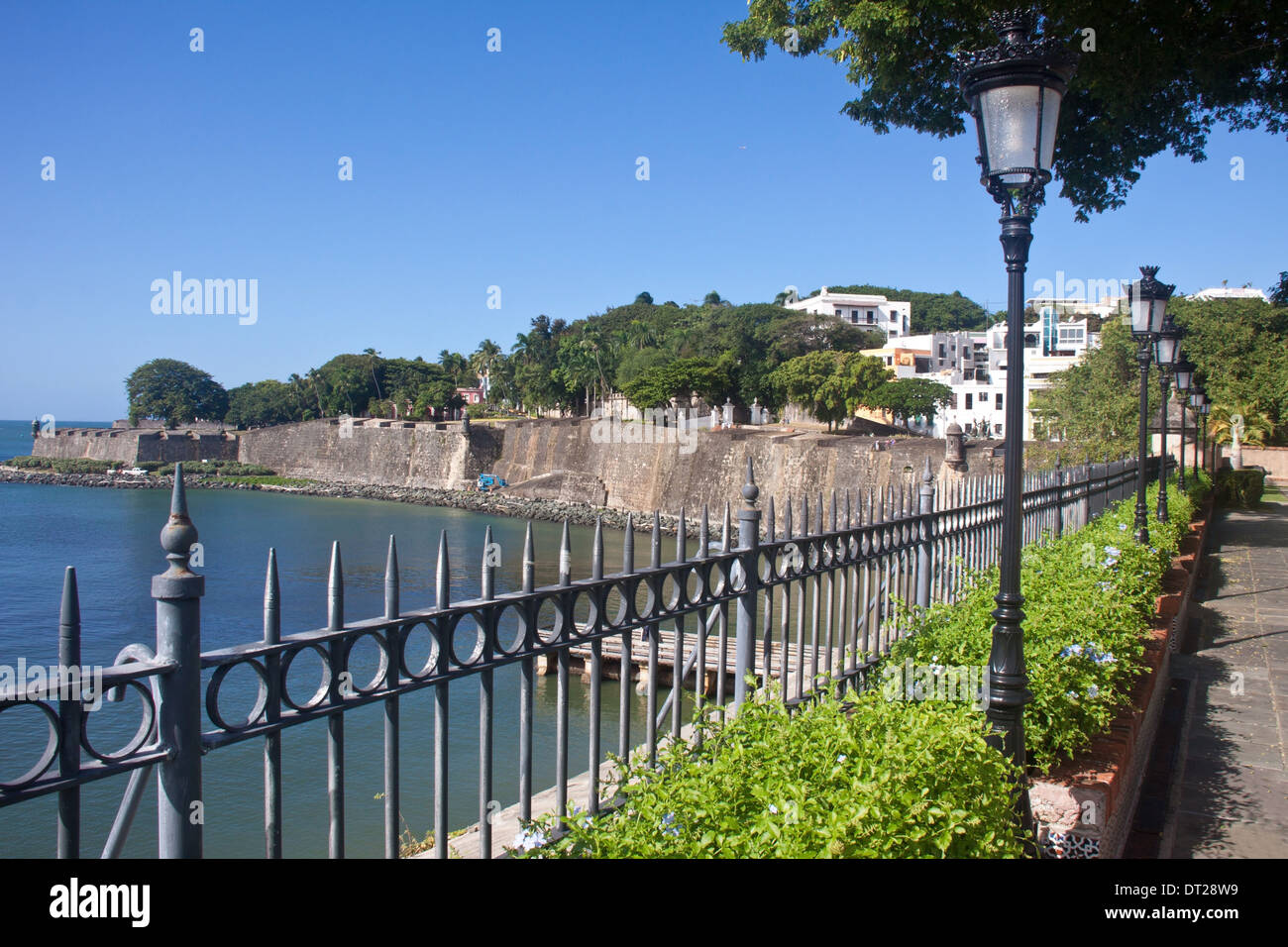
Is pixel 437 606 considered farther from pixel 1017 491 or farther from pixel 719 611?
pixel 1017 491

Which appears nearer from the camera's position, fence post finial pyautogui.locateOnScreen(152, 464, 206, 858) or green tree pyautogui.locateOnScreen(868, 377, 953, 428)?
fence post finial pyautogui.locateOnScreen(152, 464, 206, 858)

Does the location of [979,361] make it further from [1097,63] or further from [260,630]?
[1097,63]

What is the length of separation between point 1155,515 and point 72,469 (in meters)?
76.6

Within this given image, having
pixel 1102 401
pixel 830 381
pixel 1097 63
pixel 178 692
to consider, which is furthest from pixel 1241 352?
pixel 178 692

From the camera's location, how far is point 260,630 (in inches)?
742

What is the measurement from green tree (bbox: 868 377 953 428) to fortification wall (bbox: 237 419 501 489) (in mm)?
23291

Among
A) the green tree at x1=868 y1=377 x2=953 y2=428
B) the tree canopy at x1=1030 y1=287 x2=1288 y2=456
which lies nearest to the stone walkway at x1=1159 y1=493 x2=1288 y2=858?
the tree canopy at x1=1030 y1=287 x2=1288 y2=456

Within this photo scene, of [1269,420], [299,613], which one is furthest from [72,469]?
[1269,420]

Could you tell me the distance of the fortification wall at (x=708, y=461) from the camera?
34.2 meters

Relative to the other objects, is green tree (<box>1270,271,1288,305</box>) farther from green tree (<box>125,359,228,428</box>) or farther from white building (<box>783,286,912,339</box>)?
green tree (<box>125,359,228,428</box>)

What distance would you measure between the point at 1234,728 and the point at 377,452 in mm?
61357

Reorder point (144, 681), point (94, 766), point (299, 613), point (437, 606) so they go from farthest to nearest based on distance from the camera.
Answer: point (299, 613) < point (437, 606) < point (144, 681) < point (94, 766)

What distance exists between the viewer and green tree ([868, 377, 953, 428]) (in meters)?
47.5

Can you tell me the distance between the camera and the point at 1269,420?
38.7 meters
